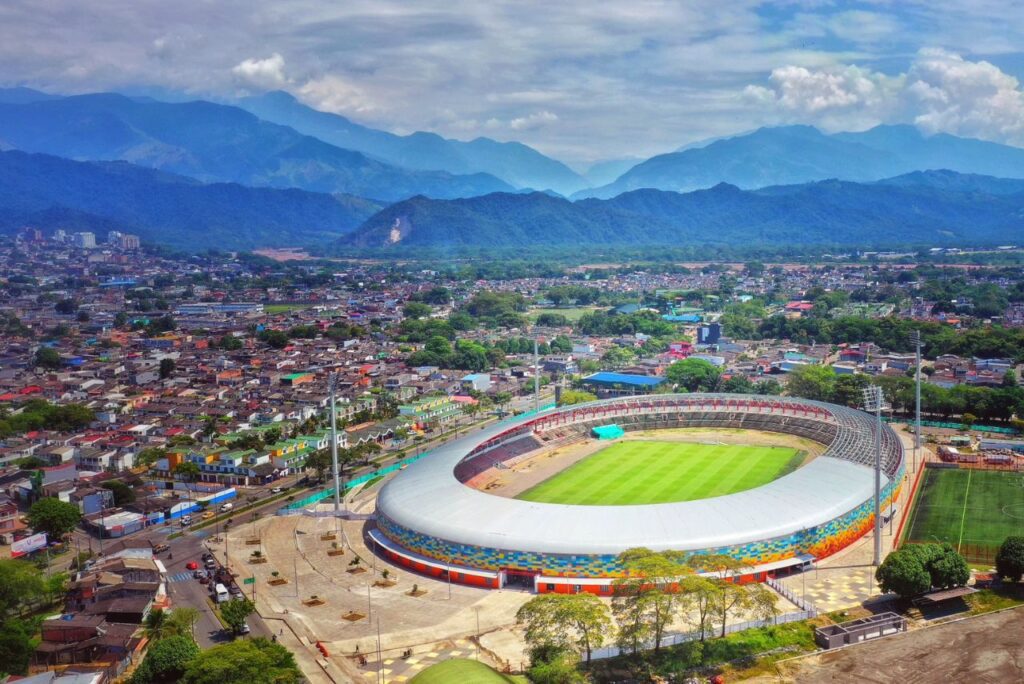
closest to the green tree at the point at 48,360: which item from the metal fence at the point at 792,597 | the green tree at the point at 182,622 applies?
the green tree at the point at 182,622

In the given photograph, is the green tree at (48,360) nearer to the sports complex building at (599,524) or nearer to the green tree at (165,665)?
the sports complex building at (599,524)

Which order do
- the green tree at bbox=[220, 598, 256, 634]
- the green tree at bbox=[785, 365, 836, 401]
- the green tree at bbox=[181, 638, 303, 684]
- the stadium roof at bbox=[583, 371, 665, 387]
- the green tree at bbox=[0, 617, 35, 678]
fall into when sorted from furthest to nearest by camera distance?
the stadium roof at bbox=[583, 371, 665, 387], the green tree at bbox=[785, 365, 836, 401], the green tree at bbox=[220, 598, 256, 634], the green tree at bbox=[0, 617, 35, 678], the green tree at bbox=[181, 638, 303, 684]

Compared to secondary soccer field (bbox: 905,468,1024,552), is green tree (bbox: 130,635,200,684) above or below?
above

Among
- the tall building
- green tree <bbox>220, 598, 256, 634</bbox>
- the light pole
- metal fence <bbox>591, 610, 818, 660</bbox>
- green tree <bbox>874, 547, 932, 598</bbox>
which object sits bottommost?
the tall building

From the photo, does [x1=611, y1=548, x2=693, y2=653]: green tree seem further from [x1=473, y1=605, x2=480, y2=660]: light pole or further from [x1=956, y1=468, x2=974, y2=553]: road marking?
[x1=956, y1=468, x2=974, y2=553]: road marking

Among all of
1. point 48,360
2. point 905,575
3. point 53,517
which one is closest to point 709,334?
point 48,360

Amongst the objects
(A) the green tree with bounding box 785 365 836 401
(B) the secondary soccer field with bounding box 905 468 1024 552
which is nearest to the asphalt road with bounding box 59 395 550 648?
(B) the secondary soccer field with bounding box 905 468 1024 552

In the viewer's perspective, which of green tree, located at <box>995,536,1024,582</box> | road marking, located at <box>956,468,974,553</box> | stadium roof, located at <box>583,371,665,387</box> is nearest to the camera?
green tree, located at <box>995,536,1024,582</box>
